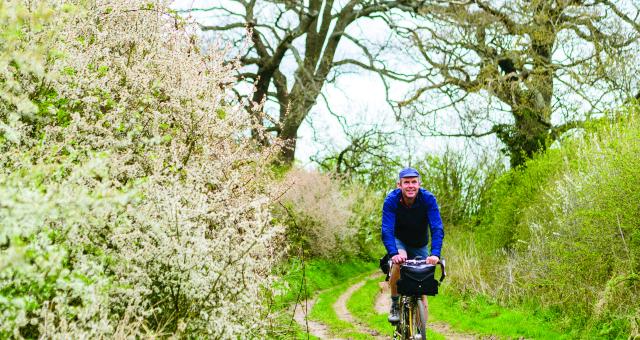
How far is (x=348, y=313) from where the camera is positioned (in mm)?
12055

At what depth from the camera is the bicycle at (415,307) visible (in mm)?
5930

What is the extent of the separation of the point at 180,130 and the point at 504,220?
10.5 meters

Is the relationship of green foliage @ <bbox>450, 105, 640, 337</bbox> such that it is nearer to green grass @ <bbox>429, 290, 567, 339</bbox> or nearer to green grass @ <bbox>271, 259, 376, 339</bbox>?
green grass @ <bbox>429, 290, 567, 339</bbox>

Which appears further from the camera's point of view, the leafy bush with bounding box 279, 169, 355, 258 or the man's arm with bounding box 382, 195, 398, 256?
the leafy bush with bounding box 279, 169, 355, 258

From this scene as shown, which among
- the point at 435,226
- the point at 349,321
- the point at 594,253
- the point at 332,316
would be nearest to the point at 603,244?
the point at 594,253

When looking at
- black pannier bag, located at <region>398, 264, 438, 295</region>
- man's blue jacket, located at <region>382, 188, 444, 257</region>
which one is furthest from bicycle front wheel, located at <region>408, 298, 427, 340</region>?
man's blue jacket, located at <region>382, 188, 444, 257</region>

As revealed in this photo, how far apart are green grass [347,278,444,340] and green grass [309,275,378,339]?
0.41 meters

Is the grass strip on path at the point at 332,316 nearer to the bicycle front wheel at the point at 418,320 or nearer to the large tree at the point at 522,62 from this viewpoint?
the bicycle front wheel at the point at 418,320

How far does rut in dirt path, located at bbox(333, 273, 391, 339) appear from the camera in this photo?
382 inches

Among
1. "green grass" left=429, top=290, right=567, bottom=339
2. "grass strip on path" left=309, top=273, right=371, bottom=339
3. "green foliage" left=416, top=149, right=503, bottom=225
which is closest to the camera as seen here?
"green grass" left=429, top=290, right=567, bottom=339

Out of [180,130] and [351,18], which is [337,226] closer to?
[351,18]

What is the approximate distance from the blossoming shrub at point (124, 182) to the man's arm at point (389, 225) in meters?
1.43

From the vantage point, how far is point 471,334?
9.49 meters

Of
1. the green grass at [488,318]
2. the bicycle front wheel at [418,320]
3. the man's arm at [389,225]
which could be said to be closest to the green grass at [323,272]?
the green grass at [488,318]
